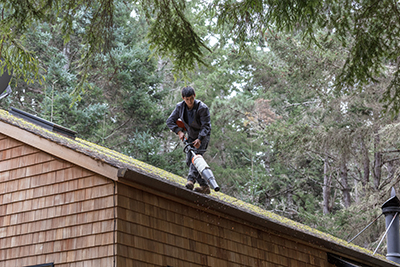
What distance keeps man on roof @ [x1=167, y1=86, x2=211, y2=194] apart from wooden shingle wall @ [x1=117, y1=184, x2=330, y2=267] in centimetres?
48

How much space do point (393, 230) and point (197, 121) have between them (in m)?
7.76

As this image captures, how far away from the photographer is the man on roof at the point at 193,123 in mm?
7176

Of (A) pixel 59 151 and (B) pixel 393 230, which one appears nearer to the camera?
(A) pixel 59 151

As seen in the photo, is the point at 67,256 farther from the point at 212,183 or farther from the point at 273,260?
the point at 273,260

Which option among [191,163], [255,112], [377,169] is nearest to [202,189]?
[191,163]

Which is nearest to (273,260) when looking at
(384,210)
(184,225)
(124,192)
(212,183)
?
(184,225)

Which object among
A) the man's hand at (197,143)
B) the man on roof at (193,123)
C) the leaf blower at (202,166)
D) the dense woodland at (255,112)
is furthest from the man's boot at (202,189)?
the dense woodland at (255,112)

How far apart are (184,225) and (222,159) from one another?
20.2 metres

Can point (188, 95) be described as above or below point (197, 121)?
above

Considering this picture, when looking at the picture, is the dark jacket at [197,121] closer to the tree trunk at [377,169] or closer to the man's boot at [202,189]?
the man's boot at [202,189]

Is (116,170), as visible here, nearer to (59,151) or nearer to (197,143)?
(59,151)

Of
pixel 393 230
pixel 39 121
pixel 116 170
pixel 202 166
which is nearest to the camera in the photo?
pixel 116 170

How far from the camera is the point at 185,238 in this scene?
6.99 metres

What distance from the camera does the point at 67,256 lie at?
6371 millimetres
